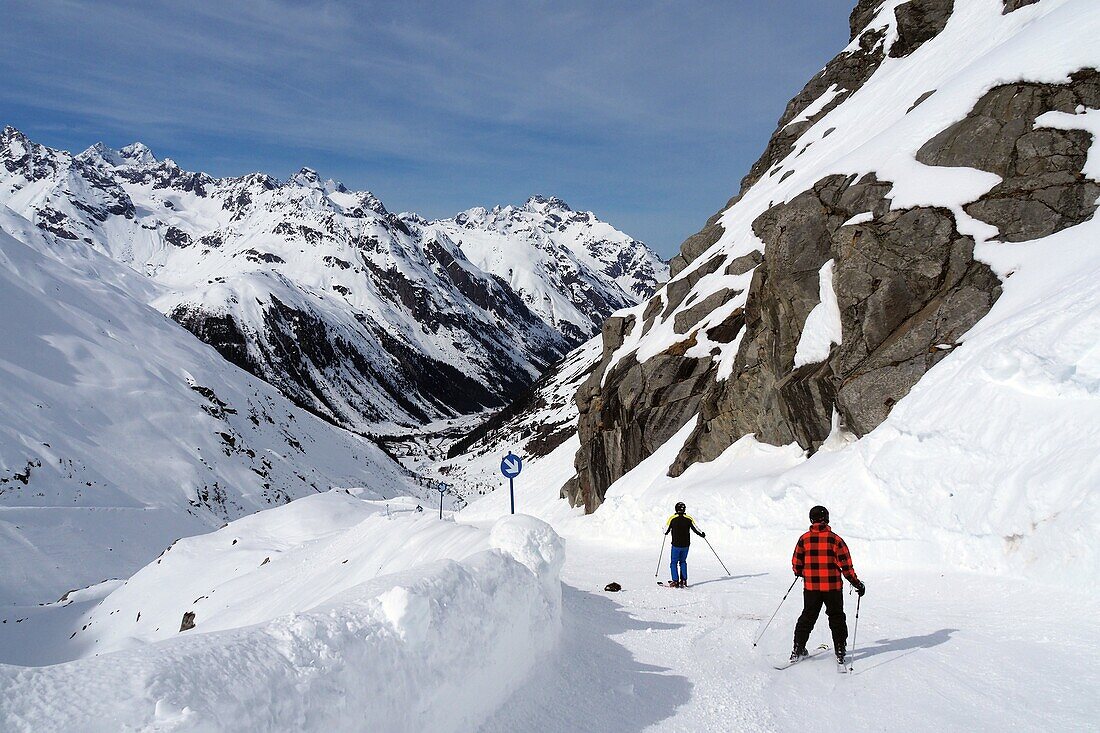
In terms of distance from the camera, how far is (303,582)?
14797 mm

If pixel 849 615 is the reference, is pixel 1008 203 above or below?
above

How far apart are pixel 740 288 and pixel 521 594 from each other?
2564cm

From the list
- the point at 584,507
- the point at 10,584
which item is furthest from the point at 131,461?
the point at 584,507

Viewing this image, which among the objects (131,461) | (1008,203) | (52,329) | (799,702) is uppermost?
(52,329)

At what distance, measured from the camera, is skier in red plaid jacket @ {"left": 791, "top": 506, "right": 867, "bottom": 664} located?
7.76m

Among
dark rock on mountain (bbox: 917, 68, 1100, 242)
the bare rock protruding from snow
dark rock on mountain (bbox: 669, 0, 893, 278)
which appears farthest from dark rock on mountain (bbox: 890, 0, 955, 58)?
dark rock on mountain (bbox: 917, 68, 1100, 242)

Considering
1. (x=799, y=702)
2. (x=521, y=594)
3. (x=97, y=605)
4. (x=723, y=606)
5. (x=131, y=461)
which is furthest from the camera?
(x=131, y=461)

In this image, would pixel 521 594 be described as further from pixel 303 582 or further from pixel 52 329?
pixel 52 329

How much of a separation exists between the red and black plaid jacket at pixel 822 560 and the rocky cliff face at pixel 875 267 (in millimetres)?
9404

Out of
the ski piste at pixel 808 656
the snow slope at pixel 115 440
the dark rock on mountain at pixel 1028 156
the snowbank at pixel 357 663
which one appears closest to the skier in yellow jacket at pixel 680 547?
the snowbank at pixel 357 663

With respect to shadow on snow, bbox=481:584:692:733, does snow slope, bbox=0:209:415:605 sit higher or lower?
higher

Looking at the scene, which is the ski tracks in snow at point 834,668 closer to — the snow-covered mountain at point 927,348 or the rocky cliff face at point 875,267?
the snow-covered mountain at point 927,348

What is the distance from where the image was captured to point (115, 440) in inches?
1799

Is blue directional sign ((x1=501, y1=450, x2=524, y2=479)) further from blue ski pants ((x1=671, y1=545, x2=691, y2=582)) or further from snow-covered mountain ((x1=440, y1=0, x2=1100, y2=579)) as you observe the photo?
blue ski pants ((x1=671, y1=545, x2=691, y2=582))
